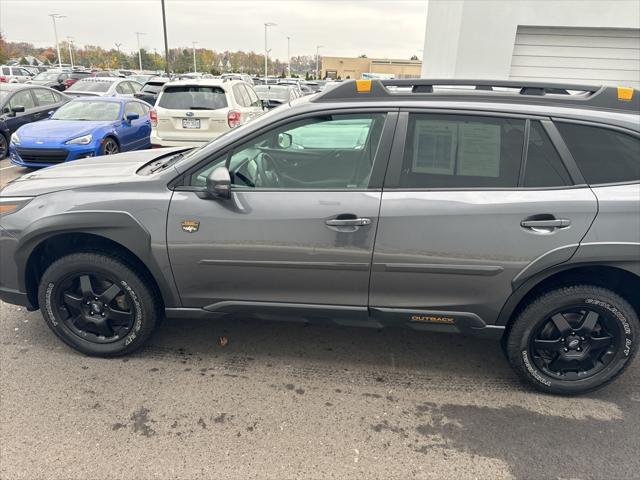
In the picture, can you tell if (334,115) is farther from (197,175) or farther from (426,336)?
(426,336)

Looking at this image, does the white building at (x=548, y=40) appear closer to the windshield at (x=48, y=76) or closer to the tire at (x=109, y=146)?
the tire at (x=109, y=146)

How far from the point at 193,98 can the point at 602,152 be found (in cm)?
712

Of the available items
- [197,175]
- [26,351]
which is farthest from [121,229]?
[26,351]

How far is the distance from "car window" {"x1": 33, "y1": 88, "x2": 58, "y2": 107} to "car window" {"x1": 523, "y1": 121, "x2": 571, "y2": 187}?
1142 cm

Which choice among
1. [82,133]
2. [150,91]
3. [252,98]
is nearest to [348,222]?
[82,133]

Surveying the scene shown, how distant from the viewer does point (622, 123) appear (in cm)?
250

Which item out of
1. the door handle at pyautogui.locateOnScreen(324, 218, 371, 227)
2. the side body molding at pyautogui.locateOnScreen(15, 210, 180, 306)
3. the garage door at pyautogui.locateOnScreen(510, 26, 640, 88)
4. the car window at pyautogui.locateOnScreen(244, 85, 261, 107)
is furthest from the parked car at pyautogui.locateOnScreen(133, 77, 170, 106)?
the door handle at pyautogui.locateOnScreen(324, 218, 371, 227)

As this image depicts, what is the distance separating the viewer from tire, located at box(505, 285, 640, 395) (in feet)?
8.46

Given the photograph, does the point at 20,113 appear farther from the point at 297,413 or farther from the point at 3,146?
the point at 297,413

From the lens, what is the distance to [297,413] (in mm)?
2578

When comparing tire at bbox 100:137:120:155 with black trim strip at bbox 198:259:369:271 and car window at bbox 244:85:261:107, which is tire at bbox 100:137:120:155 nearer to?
car window at bbox 244:85:261:107

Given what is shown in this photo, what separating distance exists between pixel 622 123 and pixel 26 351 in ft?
13.2

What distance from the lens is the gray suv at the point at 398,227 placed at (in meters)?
2.49

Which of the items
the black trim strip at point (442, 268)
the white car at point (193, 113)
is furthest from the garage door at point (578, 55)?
the black trim strip at point (442, 268)
